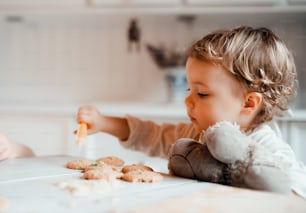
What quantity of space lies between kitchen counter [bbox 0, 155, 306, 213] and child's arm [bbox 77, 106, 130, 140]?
1.32 ft

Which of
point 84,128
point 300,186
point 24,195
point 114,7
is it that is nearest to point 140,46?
point 114,7

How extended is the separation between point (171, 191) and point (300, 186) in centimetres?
28

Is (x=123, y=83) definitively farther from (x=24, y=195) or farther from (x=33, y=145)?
(x=24, y=195)

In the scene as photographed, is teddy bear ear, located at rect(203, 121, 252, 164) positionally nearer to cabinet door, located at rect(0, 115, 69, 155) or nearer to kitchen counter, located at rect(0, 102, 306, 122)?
kitchen counter, located at rect(0, 102, 306, 122)

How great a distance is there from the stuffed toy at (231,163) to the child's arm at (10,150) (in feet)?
1.54

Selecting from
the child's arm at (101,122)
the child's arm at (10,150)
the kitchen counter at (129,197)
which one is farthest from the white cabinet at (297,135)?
the kitchen counter at (129,197)

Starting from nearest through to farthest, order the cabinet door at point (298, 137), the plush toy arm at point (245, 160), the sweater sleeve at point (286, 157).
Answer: the plush toy arm at point (245, 160) < the sweater sleeve at point (286, 157) < the cabinet door at point (298, 137)

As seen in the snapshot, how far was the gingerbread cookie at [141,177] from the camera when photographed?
71 cm

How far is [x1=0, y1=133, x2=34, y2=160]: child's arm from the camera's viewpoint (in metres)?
1.05

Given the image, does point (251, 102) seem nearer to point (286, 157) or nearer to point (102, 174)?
point (286, 157)

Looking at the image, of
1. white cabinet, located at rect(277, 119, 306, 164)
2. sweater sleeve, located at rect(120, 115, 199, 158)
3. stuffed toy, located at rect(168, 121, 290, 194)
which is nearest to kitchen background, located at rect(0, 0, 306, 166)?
white cabinet, located at rect(277, 119, 306, 164)

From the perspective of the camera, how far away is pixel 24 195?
23.8 inches

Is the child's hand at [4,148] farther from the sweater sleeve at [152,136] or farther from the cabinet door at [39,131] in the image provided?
the cabinet door at [39,131]

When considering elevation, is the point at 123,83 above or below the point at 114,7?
below
